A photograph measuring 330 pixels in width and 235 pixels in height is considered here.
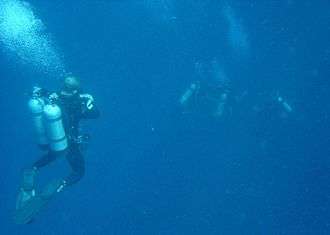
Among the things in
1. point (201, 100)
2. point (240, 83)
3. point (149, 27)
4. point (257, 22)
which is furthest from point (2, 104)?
point (257, 22)

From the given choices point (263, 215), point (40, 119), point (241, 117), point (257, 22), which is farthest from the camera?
point (257, 22)

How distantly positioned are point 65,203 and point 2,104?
4475 millimetres

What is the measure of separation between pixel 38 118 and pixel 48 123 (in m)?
0.27

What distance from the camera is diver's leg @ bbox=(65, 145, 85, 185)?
24.1ft

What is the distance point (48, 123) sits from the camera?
6.35m

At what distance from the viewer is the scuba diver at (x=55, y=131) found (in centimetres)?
636

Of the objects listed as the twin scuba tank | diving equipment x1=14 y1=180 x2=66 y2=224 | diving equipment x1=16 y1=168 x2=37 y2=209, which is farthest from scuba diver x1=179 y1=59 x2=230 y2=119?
diving equipment x1=16 y1=168 x2=37 y2=209

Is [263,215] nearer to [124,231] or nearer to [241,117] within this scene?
[241,117]

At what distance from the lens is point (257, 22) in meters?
14.0

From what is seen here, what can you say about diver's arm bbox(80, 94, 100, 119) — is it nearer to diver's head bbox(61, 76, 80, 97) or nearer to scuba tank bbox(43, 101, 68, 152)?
diver's head bbox(61, 76, 80, 97)

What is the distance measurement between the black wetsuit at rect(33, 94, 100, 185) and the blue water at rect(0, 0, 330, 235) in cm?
500

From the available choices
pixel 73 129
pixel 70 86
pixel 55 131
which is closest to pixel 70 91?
pixel 70 86

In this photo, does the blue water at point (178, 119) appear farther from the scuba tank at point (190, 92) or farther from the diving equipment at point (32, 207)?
the diving equipment at point (32, 207)

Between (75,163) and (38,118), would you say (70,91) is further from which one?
(75,163)
